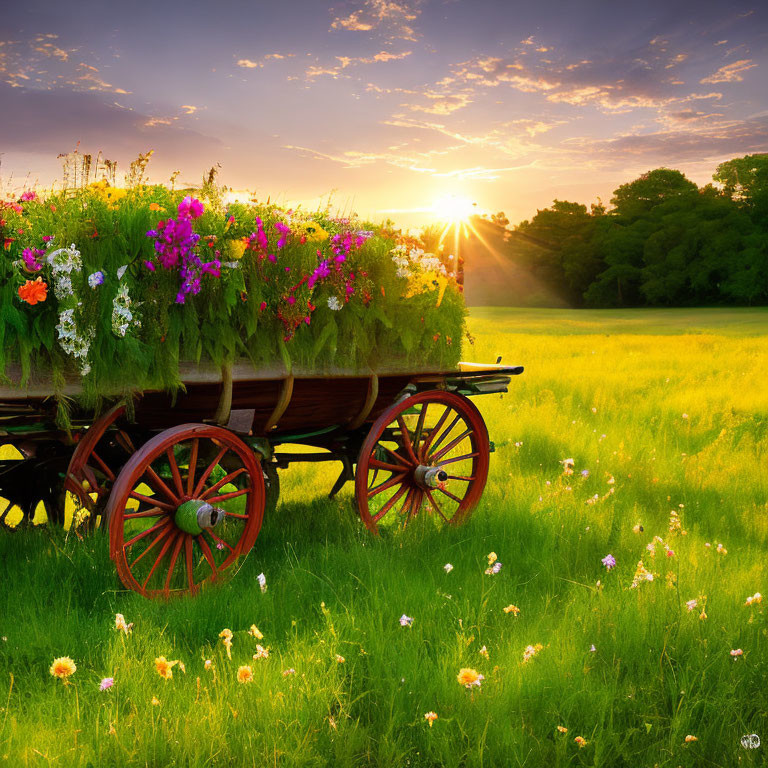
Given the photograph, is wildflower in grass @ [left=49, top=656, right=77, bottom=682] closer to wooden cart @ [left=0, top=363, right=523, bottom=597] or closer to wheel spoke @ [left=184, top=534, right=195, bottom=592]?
wooden cart @ [left=0, top=363, right=523, bottom=597]

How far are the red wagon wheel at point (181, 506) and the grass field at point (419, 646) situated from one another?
19 cm

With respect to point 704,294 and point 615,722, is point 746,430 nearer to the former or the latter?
point 615,722

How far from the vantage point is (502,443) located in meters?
6.95

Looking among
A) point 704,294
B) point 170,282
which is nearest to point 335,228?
point 170,282

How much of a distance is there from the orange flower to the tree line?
54.6 metres

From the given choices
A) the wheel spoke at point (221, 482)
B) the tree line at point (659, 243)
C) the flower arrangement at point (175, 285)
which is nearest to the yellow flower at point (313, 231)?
the flower arrangement at point (175, 285)

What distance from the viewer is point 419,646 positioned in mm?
3027

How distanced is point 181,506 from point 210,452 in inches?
14.7

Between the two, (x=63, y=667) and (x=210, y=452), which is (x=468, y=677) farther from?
(x=210, y=452)

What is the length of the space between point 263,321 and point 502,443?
3.74m

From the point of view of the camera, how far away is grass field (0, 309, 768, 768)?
8.03 ft

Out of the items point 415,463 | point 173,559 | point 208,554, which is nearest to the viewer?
point 173,559

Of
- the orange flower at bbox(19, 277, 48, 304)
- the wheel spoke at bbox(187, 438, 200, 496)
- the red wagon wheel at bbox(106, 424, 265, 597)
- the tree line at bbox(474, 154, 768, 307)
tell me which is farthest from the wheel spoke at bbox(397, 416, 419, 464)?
the tree line at bbox(474, 154, 768, 307)

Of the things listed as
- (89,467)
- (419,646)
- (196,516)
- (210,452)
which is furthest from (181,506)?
(419,646)
